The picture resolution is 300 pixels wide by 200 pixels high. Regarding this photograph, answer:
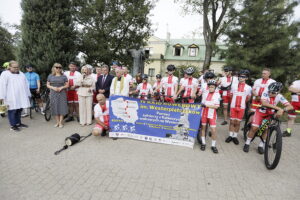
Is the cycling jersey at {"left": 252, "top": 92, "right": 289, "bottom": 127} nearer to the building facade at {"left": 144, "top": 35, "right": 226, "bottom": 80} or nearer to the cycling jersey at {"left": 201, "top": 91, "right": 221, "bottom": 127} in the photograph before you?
the cycling jersey at {"left": 201, "top": 91, "right": 221, "bottom": 127}

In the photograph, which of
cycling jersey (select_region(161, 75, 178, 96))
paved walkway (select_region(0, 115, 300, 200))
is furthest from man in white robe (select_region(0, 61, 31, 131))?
cycling jersey (select_region(161, 75, 178, 96))

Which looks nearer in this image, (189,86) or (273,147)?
(273,147)

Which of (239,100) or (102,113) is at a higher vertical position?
(239,100)

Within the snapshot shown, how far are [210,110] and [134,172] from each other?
2.37 metres

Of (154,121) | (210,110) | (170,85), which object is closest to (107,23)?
(170,85)

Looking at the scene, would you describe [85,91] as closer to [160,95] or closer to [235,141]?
[160,95]

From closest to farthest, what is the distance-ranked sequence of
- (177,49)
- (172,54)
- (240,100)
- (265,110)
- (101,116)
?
1. (265,110)
2. (240,100)
3. (101,116)
4. (177,49)
5. (172,54)

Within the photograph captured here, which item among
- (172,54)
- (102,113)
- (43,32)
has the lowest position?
(102,113)

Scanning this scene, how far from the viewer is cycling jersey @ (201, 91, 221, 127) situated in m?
4.30

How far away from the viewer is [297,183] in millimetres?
3225

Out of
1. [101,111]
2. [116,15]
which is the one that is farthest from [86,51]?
[101,111]

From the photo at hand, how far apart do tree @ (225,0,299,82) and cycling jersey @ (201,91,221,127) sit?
5.48m

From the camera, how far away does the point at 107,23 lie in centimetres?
1034

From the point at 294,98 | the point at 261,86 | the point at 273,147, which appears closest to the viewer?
the point at 273,147
